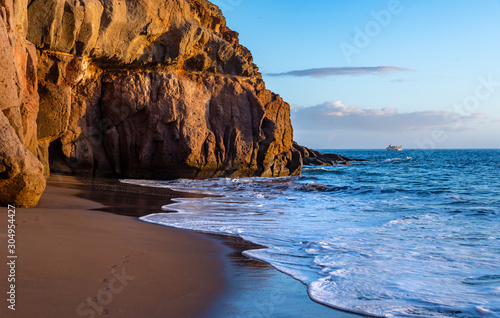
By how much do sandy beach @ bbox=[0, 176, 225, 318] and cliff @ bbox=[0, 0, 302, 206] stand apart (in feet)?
20.8

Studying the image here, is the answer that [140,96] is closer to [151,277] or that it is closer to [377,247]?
[377,247]

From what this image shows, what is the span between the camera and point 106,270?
435 centimetres

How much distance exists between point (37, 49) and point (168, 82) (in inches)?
259

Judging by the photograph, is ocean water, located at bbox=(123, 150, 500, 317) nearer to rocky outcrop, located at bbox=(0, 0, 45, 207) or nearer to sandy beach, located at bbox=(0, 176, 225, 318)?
sandy beach, located at bbox=(0, 176, 225, 318)

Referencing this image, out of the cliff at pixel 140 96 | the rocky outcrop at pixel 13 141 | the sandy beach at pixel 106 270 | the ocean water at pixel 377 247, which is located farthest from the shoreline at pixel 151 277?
the cliff at pixel 140 96

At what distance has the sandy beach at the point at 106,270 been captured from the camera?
3436mm

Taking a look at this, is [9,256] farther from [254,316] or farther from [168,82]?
[168,82]

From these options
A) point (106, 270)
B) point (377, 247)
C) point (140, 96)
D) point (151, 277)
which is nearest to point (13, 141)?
point (106, 270)

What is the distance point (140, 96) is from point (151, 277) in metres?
16.8

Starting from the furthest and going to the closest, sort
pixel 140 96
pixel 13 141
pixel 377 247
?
1. pixel 140 96
2. pixel 13 141
3. pixel 377 247

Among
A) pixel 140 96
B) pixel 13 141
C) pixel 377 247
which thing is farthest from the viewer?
pixel 140 96

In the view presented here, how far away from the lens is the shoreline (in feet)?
11.5

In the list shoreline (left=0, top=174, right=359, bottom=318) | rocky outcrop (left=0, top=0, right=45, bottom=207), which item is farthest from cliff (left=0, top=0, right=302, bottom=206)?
shoreline (left=0, top=174, right=359, bottom=318)

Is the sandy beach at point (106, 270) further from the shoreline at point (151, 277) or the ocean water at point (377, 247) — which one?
the ocean water at point (377, 247)
